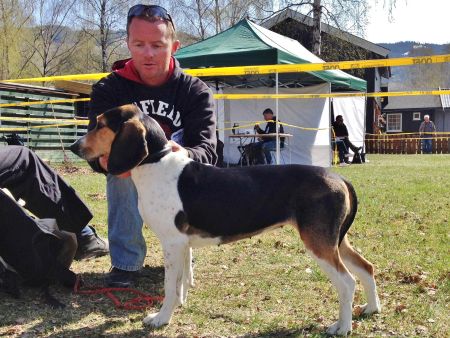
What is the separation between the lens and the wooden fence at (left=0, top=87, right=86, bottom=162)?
1873 centimetres

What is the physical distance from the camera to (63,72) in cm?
4247

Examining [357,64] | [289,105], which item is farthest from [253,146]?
[357,64]

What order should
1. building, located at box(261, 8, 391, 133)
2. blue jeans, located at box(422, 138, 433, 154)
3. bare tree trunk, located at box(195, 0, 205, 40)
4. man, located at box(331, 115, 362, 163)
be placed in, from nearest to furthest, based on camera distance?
1. man, located at box(331, 115, 362, 163)
2. building, located at box(261, 8, 391, 133)
3. blue jeans, located at box(422, 138, 433, 154)
4. bare tree trunk, located at box(195, 0, 205, 40)

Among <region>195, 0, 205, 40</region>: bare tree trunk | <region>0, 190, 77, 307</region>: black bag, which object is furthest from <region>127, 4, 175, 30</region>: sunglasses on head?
<region>195, 0, 205, 40</region>: bare tree trunk

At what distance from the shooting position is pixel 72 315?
12.7 ft

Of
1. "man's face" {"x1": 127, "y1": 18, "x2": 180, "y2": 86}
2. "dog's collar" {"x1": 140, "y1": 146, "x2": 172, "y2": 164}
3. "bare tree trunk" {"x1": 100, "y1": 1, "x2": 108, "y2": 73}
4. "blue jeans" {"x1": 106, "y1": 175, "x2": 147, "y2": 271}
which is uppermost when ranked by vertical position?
"bare tree trunk" {"x1": 100, "y1": 1, "x2": 108, "y2": 73}

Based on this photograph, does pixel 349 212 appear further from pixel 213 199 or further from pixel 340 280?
pixel 213 199

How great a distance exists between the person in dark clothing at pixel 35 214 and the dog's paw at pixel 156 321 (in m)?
1.01

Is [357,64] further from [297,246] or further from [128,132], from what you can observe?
[128,132]

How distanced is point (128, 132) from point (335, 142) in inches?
677

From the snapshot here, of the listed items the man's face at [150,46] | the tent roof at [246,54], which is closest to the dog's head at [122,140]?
the man's face at [150,46]

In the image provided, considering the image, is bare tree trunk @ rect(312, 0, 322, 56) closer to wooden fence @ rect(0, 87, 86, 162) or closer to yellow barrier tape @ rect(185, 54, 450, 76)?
wooden fence @ rect(0, 87, 86, 162)

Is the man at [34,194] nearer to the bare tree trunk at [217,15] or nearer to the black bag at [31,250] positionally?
the black bag at [31,250]

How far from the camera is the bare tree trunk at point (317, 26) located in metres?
24.4
